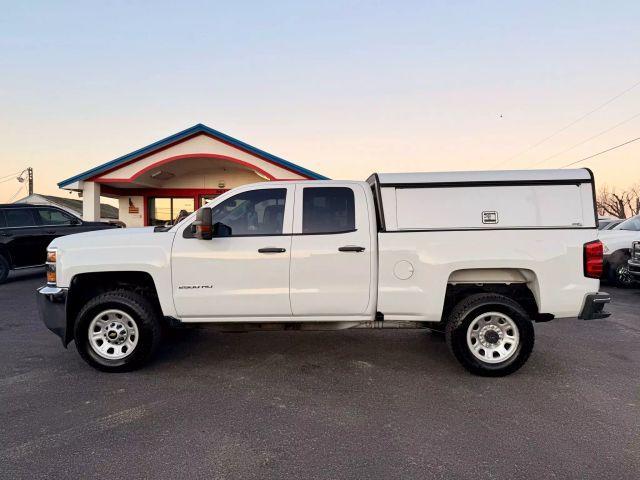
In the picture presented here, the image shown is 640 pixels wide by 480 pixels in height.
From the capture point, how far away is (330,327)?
14.2 feet

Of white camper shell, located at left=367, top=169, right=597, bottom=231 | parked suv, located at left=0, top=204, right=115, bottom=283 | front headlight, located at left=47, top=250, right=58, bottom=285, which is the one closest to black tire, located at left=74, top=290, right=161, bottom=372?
front headlight, located at left=47, top=250, right=58, bottom=285

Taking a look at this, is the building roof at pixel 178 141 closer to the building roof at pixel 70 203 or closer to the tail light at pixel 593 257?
the tail light at pixel 593 257

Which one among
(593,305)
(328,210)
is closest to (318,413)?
(328,210)

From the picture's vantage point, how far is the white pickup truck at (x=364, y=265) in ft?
13.4

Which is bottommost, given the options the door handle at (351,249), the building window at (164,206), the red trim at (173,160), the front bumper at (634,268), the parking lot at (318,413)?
the parking lot at (318,413)

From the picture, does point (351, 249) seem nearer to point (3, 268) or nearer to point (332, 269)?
point (332, 269)

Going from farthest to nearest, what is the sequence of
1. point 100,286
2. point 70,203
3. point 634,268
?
point 70,203 → point 634,268 → point 100,286

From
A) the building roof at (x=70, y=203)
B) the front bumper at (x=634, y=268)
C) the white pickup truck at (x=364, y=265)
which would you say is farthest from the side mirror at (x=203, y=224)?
the building roof at (x=70, y=203)

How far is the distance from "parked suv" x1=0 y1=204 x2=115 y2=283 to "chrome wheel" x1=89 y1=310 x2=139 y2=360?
830 cm

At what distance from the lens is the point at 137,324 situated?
166 inches

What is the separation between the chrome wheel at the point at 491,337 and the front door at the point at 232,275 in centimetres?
199

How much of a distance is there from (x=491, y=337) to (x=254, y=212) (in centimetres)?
287

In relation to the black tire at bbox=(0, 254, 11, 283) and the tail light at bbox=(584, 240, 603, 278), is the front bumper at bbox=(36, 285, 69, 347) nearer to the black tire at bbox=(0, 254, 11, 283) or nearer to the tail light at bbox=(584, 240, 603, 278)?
the tail light at bbox=(584, 240, 603, 278)

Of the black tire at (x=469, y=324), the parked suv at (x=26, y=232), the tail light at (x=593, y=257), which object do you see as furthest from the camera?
the parked suv at (x=26, y=232)
